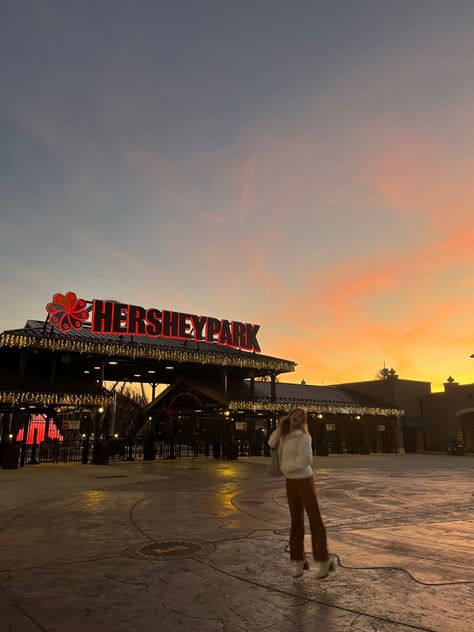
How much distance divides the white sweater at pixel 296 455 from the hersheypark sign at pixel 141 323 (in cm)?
2286

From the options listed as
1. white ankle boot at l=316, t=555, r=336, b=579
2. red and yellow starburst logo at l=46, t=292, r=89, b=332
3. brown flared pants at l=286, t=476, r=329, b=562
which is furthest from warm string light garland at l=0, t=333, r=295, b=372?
white ankle boot at l=316, t=555, r=336, b=579

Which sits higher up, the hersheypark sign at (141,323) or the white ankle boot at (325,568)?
the hersheypark sign at (141,323)

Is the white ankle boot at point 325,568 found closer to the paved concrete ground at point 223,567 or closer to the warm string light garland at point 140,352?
the paved concrete ground at point 223,567

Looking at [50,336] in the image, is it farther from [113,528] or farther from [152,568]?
[152,568]

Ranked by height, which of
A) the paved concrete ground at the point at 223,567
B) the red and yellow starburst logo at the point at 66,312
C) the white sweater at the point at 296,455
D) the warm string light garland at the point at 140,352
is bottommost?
the paved concrete ground at the point at 223,567

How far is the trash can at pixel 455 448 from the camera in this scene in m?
37.9

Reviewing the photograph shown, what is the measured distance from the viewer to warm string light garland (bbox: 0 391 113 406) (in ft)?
73.8

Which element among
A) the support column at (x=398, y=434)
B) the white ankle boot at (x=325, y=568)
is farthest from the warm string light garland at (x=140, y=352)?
the white ankle boot at (x=325, y=568)

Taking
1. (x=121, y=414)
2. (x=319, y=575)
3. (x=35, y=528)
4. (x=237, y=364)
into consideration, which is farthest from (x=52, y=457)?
(x=121, y=414)

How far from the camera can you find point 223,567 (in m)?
5.48

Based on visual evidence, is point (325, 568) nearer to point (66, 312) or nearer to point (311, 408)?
point (66, 312)

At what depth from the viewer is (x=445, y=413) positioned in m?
44.0

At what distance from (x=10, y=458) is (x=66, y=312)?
27.9 ft

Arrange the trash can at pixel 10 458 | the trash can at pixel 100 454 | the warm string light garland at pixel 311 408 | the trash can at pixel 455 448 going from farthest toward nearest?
the trash can at pixel 455 448 < the warm string light garland at pixel 311 408 < the trash can at pixel 100 454 < the trash can at pixel 10 458
